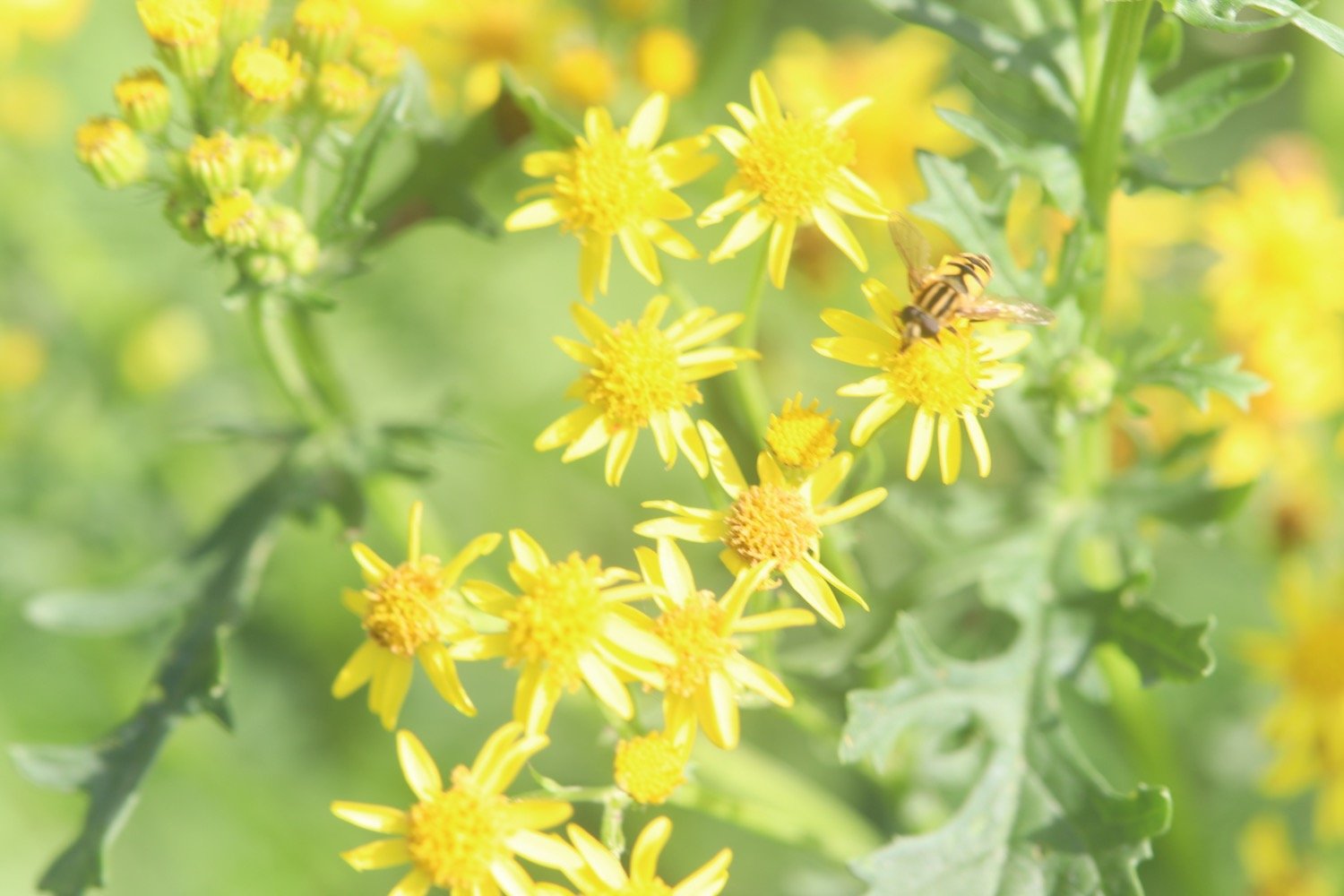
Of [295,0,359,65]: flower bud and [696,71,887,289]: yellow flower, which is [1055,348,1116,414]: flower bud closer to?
[696,71,887,289]: yellow flower

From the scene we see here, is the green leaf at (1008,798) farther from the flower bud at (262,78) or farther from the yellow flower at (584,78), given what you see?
the yellow flower at (584,78)

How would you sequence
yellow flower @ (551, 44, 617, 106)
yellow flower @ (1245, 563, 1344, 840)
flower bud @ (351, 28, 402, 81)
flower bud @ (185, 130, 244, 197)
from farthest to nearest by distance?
yellow flower @ (551, 44, 617, 106) → yellow flower @ (1245, 563, 1344, 840) → flower bud @ (351, 28, 402, 81) → flower bud @ (185, 130, 244, 197)

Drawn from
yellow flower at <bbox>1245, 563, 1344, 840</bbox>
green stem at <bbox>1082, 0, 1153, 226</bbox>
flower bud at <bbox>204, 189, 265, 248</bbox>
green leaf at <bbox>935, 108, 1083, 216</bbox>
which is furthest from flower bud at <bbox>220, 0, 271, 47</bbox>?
yellow flower at <bbox>1245, 563, 1344, 840</bbox>

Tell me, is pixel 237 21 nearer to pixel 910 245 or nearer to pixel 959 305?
pixel 910 245

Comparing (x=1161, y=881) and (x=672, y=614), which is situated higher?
(x=672, y=614)

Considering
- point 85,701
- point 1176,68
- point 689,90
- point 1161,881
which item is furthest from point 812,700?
point 1176,68

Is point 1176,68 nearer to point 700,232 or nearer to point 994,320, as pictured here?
point 700,232

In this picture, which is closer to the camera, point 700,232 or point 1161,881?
point 1161,881
